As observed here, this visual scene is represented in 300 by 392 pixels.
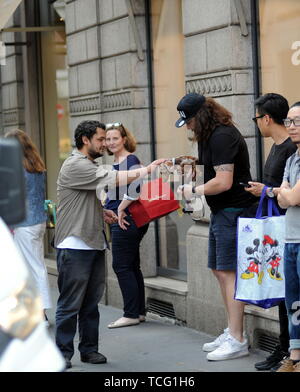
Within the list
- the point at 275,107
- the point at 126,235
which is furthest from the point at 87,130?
the point at 126,235

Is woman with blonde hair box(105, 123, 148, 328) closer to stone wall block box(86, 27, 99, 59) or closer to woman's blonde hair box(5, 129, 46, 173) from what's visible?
woman's blonde hair box(5, 129, 46, 173)

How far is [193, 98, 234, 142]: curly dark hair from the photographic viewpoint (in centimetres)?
753

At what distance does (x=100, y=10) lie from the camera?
11398mm

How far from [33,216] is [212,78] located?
7.26 feet

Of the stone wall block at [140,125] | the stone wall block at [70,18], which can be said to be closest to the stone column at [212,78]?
the stone wall block at [140,125]

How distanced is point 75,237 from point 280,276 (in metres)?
1.68

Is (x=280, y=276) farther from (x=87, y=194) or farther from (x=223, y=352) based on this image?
(x=87, y=194)

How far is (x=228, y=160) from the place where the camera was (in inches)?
292

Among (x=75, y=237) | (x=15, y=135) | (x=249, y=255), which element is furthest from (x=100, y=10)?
(x=249, y=255)

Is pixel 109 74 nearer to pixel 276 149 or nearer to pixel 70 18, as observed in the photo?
pixel 70 18

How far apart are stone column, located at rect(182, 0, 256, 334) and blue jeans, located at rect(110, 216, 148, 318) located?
0.57 metres

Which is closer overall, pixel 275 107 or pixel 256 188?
pixel 256 188

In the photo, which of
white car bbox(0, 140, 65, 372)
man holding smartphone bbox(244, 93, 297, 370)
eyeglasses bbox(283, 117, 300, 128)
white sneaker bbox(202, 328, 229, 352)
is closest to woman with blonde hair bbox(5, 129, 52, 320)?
white sneaker bbox(202, 328, 229, 352)
